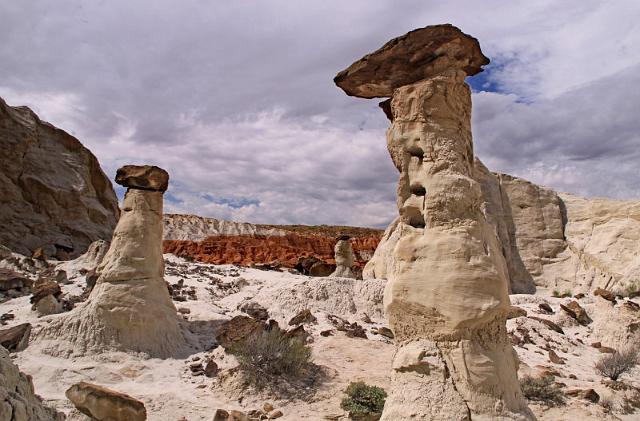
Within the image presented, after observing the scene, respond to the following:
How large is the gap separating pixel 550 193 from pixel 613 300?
6.23 metres

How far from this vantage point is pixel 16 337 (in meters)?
7.70

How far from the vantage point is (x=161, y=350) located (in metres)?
8.20

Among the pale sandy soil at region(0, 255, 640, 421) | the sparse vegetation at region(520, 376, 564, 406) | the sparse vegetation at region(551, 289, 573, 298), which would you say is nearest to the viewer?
the pale sandy soil at region(0, 255, 640, 421)

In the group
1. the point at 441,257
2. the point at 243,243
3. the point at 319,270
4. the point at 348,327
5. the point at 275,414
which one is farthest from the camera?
the point at 243,243

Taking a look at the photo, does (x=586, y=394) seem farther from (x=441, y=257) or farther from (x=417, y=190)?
(x=417, y=190)

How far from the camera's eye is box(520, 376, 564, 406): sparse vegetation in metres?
6.59

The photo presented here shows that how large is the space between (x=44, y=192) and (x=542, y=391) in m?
16.3

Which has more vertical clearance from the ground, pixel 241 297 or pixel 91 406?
pixel 241 297

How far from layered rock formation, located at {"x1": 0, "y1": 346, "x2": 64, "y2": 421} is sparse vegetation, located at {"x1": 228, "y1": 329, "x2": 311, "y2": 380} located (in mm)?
3254

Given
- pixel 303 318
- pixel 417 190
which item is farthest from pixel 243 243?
pixel 417 190

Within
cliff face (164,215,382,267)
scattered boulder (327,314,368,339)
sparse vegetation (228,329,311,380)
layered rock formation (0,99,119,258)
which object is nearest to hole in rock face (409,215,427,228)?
sparse vegetation (228,329,311,380)

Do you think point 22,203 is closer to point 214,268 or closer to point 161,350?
point 214,268

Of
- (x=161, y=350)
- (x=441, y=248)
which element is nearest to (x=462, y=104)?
(x=441, y=248)

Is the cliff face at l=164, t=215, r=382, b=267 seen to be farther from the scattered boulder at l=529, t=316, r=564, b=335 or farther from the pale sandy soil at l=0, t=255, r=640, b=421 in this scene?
the scattered boulder at l=529, t=316, r=564, b=335
